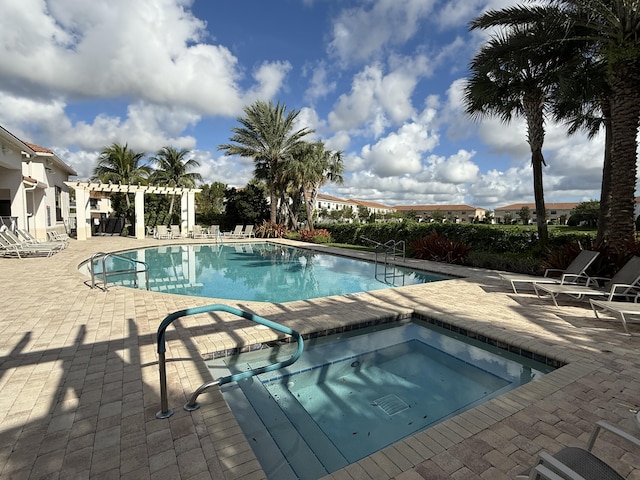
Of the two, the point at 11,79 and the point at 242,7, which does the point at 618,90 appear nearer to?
the point at 242,7

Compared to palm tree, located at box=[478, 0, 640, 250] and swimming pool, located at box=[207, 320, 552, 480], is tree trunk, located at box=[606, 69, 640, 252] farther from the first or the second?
swimming pool, located at box=[207, 320, 552, 480]

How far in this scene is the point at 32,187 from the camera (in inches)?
622

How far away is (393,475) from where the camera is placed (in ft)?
6.93

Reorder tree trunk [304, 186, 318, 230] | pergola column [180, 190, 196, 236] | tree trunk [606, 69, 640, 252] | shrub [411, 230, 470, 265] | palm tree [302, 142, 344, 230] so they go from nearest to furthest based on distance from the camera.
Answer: tree trunk [606, 69, 640, 252], shrub [411, 230, 470, 265], palm tree [302, 142, 344, 230], pergola column [180, 190, 196, 236], tree trunk [304, 186, 318, 230]

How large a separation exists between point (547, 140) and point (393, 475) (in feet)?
43.7

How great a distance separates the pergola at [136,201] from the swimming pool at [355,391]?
21.4 metres

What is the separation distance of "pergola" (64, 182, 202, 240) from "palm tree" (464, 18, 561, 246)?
2015cm

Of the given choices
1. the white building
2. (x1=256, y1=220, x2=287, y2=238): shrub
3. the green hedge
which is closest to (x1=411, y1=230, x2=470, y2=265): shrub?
the green hedge

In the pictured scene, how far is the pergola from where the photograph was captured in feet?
67.3

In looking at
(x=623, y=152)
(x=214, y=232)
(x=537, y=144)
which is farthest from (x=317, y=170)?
(x=623, y=152)

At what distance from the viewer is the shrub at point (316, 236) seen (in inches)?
845

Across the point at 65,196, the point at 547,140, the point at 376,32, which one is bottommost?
the point at 65,196

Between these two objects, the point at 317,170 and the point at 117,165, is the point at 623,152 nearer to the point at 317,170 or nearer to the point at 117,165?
the point at 317,170

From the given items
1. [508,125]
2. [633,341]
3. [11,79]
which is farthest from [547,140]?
[11,79]
